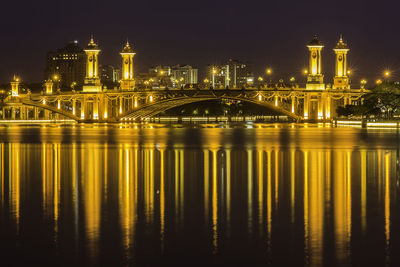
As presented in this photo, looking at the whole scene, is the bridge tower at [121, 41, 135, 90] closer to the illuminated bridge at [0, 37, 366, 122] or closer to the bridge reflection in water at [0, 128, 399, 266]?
the illuminated bridge at [0, 37, 366, 122]

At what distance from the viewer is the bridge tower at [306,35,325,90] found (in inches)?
4542

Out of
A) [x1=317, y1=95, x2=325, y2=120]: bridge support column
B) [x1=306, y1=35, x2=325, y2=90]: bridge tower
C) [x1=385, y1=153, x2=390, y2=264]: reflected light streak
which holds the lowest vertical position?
[x1=385, y1=153, x2=390, y2=264]: reflected light streak

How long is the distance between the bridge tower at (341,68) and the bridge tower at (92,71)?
36818 mm

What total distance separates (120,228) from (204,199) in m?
4.57

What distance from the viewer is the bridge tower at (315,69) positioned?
115 meters

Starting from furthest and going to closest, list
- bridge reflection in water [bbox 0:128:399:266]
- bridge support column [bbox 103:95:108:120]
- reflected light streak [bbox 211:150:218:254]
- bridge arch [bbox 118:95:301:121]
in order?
bridge support column [bbox 103:95:108:120] < bridge arch [bbox 118:95:301:121] < reflected light streak [bbox 211:150:218:254] < bridge reflection in water [bbox 0:128:399:266]

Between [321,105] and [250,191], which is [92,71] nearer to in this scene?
[321,105]

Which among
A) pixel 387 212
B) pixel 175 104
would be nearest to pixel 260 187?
pixel 387 212

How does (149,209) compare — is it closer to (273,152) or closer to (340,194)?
(340,194)

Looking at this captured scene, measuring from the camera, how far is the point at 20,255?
1389 cm

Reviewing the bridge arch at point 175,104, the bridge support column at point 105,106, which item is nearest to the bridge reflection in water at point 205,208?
the bridge arch at point 175,104

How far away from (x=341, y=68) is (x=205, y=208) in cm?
10675

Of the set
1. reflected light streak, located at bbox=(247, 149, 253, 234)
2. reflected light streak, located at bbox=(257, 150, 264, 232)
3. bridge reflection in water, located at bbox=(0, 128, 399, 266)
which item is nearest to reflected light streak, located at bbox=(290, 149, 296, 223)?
bridge reflection in water, located at bbox=(0, 128, 399, 266)

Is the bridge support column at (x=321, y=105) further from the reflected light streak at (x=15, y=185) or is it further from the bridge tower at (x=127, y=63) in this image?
the reflected light streak at (x=15, y=185)
